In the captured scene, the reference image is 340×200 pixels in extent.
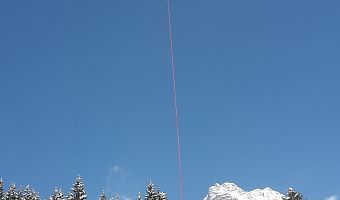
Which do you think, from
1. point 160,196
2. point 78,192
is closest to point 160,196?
point 160,196

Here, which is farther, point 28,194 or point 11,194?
point 28,194

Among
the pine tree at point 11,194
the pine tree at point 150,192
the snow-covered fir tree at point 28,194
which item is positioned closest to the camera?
the pine tree at point 150,192

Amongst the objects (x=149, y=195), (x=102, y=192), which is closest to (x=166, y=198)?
(x=149, y=195)

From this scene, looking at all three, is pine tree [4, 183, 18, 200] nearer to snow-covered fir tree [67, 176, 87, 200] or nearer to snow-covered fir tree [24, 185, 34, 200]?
snow-covered fir tree [24, 185, 34, 200]

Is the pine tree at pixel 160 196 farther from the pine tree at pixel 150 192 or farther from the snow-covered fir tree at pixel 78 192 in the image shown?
the snow-covered fir tree at pixel 78 192

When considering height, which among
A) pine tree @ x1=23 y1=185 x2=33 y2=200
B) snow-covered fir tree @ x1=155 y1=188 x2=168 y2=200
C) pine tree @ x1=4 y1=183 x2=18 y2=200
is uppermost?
pine tree @ x1=23 y1=185 x2=33 y2=200

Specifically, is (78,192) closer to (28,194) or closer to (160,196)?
(160,196)

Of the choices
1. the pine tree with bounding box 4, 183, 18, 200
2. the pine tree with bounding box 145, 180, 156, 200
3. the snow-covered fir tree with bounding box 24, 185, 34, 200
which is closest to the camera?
the pine tree with bounding box 145, 180, 156, 200

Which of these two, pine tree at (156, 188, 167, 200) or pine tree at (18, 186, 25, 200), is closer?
pine tree at (156, 188, 167, 200)

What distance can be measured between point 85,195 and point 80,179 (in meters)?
2.10

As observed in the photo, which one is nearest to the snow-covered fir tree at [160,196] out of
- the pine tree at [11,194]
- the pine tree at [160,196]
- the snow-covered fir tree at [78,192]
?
the pine tree at [160,196]

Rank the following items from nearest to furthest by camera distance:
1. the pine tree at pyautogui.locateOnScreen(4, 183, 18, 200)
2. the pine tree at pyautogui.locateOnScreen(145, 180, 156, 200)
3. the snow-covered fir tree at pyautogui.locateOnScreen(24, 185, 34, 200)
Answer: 1. the pine tree at pyautogui.locateOnScreen(145, 180, 156, 200)
2. the pine tree at pyautogui.locateOnScreen(4, 183, 18, 200)
3. the snow-covered fir tree at pyautogui.locateOnScreen(24, 185, 34, 200)

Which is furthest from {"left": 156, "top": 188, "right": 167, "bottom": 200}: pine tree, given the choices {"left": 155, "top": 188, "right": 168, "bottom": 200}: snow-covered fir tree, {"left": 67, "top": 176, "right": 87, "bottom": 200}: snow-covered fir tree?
{"left": 67, "top": 176, "right": 87, "bottom": 200}: snow-covered fir tree

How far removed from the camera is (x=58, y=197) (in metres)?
68.8
